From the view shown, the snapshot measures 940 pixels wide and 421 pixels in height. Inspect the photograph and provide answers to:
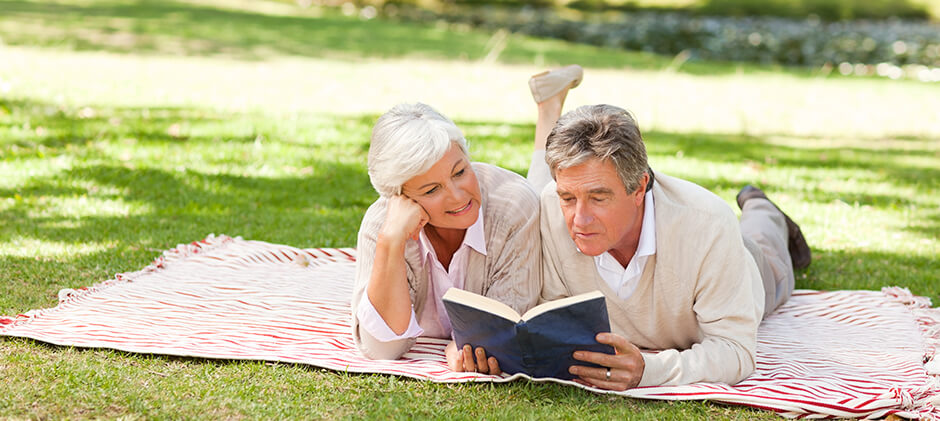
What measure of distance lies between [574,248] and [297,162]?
507 cm

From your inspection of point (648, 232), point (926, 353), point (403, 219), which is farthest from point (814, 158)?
point (403, 219)

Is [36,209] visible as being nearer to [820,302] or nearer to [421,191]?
[421,191]

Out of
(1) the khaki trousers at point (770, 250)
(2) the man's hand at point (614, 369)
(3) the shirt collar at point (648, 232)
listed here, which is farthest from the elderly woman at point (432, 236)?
(1) the khaki trousers at point (770, 250)

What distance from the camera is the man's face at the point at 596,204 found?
11.8 ft

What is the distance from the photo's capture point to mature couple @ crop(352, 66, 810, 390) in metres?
3.67

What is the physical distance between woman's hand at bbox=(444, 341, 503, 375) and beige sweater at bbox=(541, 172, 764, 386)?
528 millimetres

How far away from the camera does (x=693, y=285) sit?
12.8ft

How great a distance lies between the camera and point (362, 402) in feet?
12.5

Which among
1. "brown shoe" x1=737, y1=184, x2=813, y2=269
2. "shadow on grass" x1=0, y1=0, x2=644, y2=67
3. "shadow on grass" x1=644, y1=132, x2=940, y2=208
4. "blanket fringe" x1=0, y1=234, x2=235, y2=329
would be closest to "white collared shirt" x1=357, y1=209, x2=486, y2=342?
"blanket fringe" x1=0, y1=234, x2=235, y2=329

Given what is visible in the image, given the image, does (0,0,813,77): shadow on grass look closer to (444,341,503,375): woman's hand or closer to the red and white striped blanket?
the red and white striped blanket

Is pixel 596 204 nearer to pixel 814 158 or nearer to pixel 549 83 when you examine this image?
pixel 549 83

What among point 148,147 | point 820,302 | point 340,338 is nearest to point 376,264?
point 340,338

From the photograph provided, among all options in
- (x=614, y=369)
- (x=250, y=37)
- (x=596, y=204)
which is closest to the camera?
(x=596, y=204)

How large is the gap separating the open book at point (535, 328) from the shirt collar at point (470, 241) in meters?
0.43
